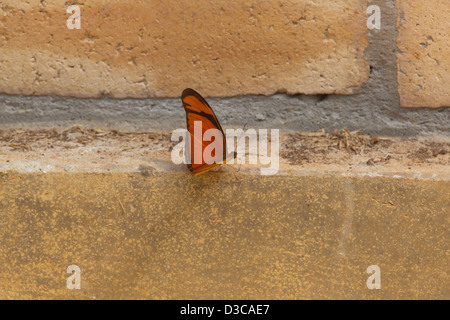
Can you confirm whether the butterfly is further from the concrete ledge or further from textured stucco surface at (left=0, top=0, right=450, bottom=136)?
textured stucco surface at (left=0, top=0, right=450, bottom=136)

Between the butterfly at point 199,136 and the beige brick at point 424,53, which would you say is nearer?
the butterfly at point 199,136

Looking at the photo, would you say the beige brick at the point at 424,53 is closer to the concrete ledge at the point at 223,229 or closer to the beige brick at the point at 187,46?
the beige brick at the point at 187,46

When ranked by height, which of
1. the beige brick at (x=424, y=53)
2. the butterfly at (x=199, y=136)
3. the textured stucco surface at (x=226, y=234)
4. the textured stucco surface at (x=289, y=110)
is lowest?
the textured stucco surface at (x=226, y=234)

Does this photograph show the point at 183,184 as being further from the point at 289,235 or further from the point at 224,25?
the point at 224,25

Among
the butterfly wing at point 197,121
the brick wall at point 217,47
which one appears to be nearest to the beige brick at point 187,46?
the brick wall at point 217,47

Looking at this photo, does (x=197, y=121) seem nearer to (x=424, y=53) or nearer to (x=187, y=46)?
(x=187, y=46)

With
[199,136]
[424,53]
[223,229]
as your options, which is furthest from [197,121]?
[424,53]
